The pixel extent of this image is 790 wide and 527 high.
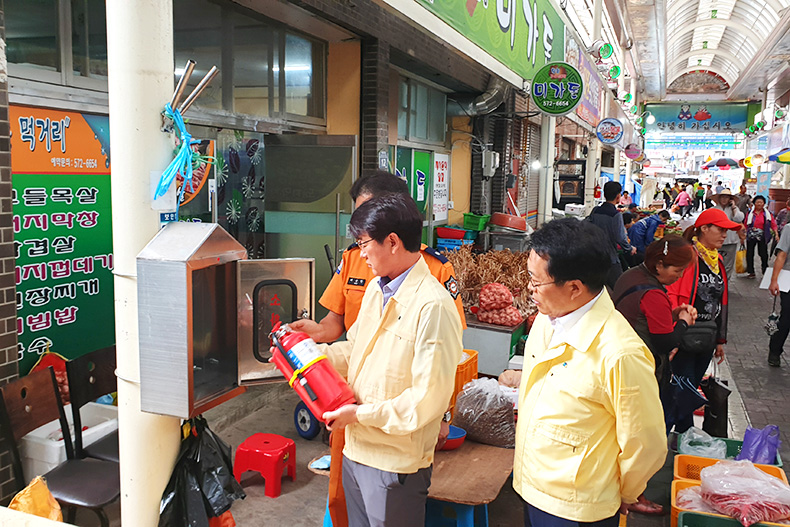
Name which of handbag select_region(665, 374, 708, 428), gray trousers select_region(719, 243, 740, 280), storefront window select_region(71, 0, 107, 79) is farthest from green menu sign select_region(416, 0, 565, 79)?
gray trousers select_region(719, 243, 740, 280)

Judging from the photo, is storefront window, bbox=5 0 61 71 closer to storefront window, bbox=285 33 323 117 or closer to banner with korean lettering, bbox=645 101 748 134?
storefront window, bbox=285 33 323 117

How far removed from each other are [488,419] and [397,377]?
1.57m

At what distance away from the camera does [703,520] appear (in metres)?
3.34

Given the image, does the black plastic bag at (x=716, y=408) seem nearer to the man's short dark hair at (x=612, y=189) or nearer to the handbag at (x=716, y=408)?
the handbag at (x=716, y=408)

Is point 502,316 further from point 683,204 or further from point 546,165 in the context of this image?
point 683,204

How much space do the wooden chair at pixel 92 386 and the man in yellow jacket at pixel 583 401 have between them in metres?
2.35

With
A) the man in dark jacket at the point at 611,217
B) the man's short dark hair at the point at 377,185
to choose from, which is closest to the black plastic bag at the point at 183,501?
the man's short dark hair at the point at 377,185

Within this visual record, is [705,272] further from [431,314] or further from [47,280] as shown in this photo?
[47,280]

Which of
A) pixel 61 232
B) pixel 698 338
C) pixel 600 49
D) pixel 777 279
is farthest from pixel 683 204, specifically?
pixel 61 232

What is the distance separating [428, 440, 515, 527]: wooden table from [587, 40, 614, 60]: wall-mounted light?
1495cm

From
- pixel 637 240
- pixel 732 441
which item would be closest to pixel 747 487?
pixel 732 441

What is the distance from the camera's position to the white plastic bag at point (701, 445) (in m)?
4.33

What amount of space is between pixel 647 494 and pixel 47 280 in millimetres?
4187

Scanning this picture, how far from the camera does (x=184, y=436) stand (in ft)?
8.12
